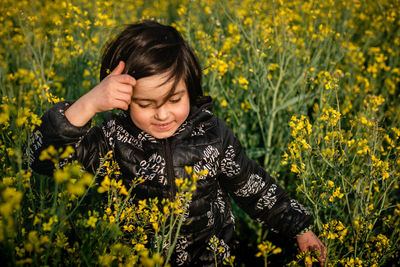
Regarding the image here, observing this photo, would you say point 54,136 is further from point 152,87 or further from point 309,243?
point 309,243

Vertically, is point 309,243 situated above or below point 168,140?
below

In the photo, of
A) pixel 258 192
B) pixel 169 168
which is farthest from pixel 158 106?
pixel 258 192

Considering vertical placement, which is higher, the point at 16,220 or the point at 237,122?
A: the point at 16,220

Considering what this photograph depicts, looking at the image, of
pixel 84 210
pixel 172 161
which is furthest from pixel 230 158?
pixel 84 210

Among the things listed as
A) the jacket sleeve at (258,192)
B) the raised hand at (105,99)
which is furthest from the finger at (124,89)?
the jacket sleeve at (258,192)

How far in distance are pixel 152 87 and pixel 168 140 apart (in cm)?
29

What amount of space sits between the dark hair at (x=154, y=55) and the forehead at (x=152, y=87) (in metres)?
0.02

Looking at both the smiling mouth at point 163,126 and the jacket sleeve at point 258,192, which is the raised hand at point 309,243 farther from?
the smiling mouth at point 163,126

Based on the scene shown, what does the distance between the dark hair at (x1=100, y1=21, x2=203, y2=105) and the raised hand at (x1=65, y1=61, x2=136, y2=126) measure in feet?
0.30

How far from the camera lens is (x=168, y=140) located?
4.64 feet

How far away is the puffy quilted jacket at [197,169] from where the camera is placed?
137cm

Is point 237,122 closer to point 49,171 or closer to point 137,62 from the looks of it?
point 137,62

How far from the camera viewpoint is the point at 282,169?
7.91 feet

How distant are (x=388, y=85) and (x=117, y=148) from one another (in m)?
2.89
